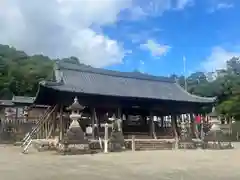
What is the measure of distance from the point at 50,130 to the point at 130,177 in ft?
50.0

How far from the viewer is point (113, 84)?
25.5 metres

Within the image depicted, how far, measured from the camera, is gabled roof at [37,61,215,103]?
2280 centimetres

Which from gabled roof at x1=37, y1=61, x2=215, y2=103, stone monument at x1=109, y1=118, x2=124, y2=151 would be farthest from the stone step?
gabled roof at x1=37, y1=61, x2=215, y2=103

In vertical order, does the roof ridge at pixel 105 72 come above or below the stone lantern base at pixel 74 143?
above

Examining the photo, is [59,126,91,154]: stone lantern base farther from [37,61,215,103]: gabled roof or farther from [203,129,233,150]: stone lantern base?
[203,129,233,150]: stone lantern base

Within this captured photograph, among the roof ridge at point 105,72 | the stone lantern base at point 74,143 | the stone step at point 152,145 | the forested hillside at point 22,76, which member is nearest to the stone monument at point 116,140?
the stone step at point 152,145

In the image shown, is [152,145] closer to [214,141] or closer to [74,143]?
[214,141]

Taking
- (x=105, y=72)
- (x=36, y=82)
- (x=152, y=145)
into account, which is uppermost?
(x=36, y=82)

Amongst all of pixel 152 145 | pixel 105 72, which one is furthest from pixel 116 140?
pixel 105 72

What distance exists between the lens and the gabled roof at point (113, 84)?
74.8 ft

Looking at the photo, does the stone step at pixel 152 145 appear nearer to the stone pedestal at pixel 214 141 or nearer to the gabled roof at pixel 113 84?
the stone pedestal at pixel 214 141

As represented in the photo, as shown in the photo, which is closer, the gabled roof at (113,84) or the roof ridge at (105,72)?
Answer: the gabled roof at (113,84)

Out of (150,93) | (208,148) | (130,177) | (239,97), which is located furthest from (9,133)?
(239,97)

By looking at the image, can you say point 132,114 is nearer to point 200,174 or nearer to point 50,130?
point 50,130
